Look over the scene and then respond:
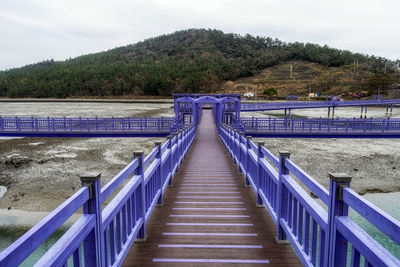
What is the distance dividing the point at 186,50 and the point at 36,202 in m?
195

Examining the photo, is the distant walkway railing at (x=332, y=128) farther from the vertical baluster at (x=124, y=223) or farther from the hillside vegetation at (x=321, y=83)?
the hillside vegetation at (x=321, y=83)

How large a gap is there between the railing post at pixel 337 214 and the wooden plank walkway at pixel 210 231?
55.4 inches

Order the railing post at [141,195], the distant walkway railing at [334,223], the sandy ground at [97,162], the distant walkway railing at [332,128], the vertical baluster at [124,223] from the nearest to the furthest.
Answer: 1. the distant walkway railing at [334,223]
2. the vertical baluster at [124,223]
3. the railing post at [141,195]
4. the sandy ground at [97,162]
5. the distant walkway railing at [332,128]

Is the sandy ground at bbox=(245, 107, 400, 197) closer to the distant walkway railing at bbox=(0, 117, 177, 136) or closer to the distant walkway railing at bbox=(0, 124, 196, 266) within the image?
the distant walkway railing at bbox=(0, 117, 177, 136)

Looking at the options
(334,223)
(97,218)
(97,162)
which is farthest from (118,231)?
(97,162)

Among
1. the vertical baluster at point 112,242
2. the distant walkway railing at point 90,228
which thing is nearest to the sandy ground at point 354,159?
the distant walkway railing at point 90,228

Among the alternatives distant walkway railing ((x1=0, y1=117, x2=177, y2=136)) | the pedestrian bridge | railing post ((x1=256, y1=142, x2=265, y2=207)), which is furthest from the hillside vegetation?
the pedestrian bridge

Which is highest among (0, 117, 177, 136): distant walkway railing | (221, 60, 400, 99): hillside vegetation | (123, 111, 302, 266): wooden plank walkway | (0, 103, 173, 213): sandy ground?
(221, 60, 400, 99): hillside vegetation

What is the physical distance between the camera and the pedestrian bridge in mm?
2020

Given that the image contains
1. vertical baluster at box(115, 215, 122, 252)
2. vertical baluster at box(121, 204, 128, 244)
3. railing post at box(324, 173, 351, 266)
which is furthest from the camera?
vertical baluster at box(121, 204, 128, 244)

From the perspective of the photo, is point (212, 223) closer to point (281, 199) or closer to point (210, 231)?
point (210, 231)

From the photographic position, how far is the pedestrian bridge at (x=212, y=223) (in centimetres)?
202

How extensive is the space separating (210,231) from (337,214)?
2669 millimetres

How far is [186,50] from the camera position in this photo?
198 metres
